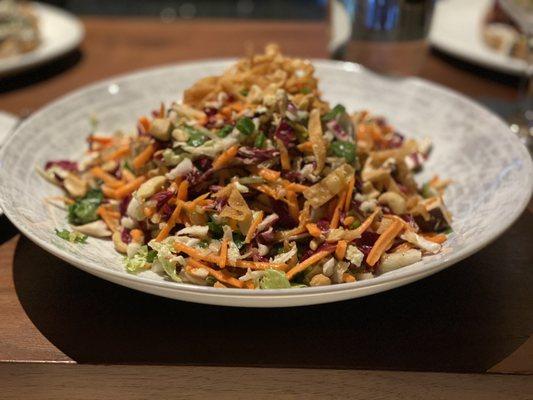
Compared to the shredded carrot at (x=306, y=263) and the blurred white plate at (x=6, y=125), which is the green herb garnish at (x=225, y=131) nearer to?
the shredded carrot at (x=306, y=263)

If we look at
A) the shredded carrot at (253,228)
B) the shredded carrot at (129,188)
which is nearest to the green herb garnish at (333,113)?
the shredded carrot at (253,228)

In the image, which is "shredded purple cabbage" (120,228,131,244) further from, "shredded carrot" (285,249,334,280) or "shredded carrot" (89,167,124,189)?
"shredded carrot" (285,249,334,280)

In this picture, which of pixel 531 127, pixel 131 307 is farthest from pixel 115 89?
pixel 531 127

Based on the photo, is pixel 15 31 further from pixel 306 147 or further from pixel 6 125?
pixel 306 147

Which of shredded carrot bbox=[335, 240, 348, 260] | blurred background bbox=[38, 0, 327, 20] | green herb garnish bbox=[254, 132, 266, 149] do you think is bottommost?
blurred background bbox=[38, 0, 327, 20]

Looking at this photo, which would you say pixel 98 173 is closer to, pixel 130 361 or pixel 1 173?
pixel 1 173


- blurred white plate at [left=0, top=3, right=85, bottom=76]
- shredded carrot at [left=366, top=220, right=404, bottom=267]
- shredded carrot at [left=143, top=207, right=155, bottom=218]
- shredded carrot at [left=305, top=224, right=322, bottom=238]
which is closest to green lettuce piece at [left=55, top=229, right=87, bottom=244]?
shredded carrot at [left=143, top=207, right=155, bottom=218]

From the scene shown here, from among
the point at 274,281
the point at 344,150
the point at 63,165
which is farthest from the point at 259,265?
the point at 63,165
